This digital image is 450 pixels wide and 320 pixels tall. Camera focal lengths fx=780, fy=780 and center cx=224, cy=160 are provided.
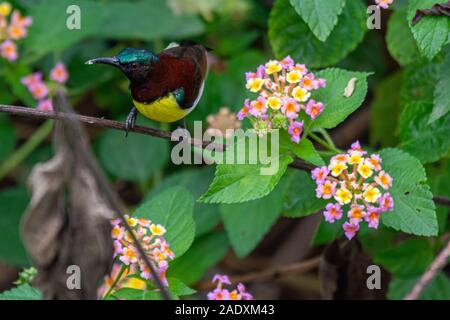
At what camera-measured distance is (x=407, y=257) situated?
8.20 ft

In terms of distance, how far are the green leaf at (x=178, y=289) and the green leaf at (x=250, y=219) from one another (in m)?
0.59

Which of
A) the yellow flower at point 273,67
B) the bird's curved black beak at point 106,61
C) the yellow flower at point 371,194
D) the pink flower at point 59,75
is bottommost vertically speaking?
the yellow flower at point 371,194

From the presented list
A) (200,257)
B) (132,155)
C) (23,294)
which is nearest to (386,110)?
(200,257)

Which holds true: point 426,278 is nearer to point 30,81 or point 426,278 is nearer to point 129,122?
point 129,122

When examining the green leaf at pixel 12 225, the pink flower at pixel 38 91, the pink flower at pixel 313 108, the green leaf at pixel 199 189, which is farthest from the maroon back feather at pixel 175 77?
the green leaf at pixel 12 225

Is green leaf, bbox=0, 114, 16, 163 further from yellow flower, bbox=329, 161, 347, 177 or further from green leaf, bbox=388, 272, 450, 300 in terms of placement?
yellow flower, bbox=329, 161, 347, 177

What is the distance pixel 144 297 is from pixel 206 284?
1.19 m

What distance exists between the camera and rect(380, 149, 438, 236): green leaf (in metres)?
1.82

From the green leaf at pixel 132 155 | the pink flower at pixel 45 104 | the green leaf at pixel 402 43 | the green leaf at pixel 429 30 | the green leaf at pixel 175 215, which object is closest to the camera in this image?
the green leaf at pixel 429 30

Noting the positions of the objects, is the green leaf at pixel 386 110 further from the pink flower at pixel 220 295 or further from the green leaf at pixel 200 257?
the pink flower at pixel 220 295

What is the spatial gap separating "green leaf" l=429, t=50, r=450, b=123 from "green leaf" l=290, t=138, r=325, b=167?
33 centimetres

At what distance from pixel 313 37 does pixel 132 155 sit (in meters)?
1.12

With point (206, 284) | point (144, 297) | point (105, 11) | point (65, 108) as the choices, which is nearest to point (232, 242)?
point (206, 284)

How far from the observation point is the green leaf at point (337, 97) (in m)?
1.91
